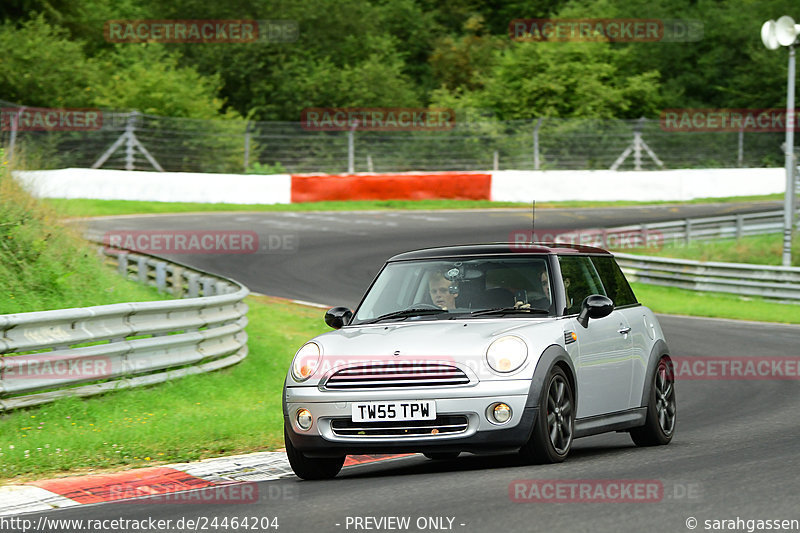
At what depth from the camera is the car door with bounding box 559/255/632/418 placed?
27.5 ft

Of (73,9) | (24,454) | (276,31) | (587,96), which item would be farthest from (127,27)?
(24,454)

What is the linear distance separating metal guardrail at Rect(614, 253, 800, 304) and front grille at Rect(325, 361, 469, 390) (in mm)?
17084

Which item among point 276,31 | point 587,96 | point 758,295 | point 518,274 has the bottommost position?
point 758,295

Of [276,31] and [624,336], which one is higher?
[276,31]

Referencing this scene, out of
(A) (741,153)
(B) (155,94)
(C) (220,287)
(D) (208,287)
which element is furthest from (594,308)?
(B) (155,94)

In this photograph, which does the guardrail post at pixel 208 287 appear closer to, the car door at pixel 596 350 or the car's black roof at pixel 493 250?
the car's black roof at pixel 493 250

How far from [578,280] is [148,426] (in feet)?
11.6

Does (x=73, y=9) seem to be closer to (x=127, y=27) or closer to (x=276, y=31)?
(x=127, y=27)

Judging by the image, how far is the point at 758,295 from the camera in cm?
2359

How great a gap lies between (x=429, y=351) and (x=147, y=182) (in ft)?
85.6

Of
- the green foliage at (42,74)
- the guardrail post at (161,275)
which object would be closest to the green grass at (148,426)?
the guardrail post at (161,275)

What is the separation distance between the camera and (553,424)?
25.5 feet

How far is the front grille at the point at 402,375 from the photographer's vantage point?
295 inches

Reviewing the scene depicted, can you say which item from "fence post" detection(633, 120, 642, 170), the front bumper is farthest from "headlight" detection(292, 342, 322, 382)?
"fence post" detection(633, 120, 642, 170)
